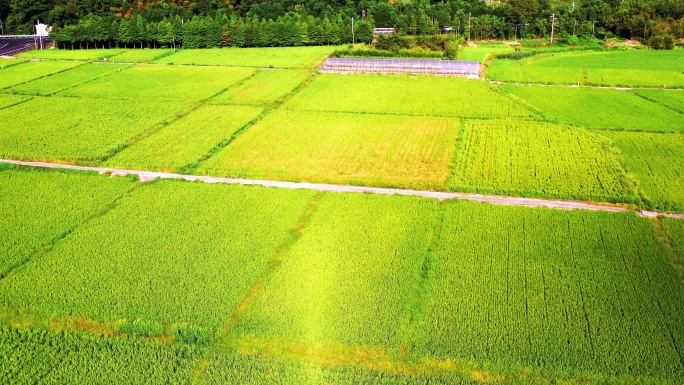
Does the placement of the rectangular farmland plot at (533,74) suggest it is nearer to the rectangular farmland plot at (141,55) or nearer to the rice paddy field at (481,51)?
the rice paddy field at (481,51)

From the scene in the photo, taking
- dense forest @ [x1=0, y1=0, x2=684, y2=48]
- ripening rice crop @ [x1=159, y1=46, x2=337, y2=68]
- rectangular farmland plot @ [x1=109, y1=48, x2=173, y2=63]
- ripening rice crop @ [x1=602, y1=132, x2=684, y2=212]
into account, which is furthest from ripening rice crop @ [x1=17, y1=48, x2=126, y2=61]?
ripening rice crop @ [x1=602, y1=132, x2=684, y2=212]

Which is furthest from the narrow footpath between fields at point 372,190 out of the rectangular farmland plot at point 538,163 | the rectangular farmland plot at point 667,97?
the rectangular farmland plot at point 667,97

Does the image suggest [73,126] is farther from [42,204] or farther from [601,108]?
[601,108]

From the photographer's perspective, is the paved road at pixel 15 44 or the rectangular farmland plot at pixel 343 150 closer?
the rectangular farmland plot at pixel 343 150

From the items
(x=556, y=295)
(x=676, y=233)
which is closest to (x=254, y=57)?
(x=676, y=233)

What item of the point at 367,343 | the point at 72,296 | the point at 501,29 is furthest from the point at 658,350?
the point at 501,29

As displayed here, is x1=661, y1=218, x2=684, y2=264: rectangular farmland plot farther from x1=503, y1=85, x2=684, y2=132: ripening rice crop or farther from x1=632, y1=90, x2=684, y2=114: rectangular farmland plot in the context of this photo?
x1=632, y1=90, x2=684, y2=114: rectangular farmland plot

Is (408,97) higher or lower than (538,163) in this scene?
higher
